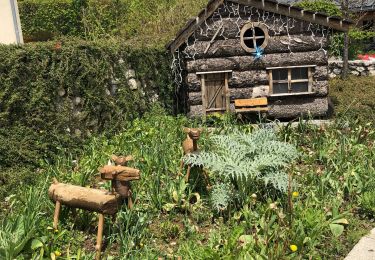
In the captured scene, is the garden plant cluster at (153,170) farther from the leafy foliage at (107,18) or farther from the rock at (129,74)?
the leafy foliage at (107,18)

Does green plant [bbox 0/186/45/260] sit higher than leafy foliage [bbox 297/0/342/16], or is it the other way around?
leafy foliage [bbox 297/0/342/16]

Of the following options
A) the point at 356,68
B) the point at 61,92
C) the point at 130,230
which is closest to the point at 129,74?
the point at 61,92

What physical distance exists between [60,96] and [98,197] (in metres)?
3.42

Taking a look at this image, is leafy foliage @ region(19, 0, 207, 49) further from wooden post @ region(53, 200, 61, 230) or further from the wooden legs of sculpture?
wooden post @ region(53, 200, 61, 230)

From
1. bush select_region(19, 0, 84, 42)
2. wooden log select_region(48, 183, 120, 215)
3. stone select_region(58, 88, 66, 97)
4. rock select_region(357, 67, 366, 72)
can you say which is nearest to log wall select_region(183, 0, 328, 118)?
stone select_region(58, 88, 66, 97)

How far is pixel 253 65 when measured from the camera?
979 centimetres

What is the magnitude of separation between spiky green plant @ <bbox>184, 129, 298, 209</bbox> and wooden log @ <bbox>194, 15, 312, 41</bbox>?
479cm

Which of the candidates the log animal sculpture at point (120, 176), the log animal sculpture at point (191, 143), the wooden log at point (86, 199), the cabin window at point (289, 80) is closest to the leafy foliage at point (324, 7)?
the cabin window at point (289, 80)

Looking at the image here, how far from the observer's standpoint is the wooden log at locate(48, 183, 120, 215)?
4.09 metres

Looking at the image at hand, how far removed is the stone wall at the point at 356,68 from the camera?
14.8 metres

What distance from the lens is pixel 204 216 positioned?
16.5 ft

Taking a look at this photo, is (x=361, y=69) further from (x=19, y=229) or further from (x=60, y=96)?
(x=19, y=229)

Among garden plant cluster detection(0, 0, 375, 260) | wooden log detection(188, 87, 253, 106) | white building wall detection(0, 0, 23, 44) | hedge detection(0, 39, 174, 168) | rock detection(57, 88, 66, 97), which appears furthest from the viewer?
white building wall detection(0, 0, 23, 44)

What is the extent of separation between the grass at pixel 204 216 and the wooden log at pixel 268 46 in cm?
349
